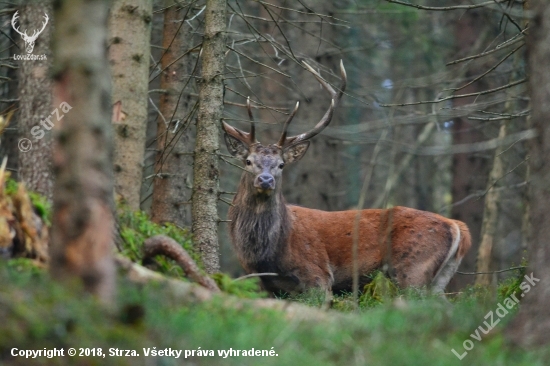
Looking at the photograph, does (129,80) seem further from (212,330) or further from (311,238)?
(212,330)

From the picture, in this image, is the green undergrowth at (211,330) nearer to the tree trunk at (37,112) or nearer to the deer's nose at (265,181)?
Result: the tree trunk at (37,112)

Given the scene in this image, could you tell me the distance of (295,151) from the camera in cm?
1105

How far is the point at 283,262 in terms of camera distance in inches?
416

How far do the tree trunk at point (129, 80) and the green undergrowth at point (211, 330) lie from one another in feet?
10.1

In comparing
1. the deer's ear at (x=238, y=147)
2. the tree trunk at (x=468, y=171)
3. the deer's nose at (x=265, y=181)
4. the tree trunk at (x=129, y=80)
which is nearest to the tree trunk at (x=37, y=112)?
the tree trunk at (x=129, y=80)

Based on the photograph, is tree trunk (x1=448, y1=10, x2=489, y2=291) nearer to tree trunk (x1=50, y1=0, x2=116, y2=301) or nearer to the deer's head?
the deer's head

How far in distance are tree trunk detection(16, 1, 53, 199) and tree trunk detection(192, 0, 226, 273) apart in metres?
2.08

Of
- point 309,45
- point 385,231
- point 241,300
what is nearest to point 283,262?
point 385,231

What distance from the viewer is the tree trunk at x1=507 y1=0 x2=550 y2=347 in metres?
5.42

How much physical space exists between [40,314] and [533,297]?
126 inches

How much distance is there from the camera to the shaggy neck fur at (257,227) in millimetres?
10562

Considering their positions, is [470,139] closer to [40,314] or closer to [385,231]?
[385,231]

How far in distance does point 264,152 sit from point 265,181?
54 cm

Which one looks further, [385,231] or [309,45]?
[309,45]
